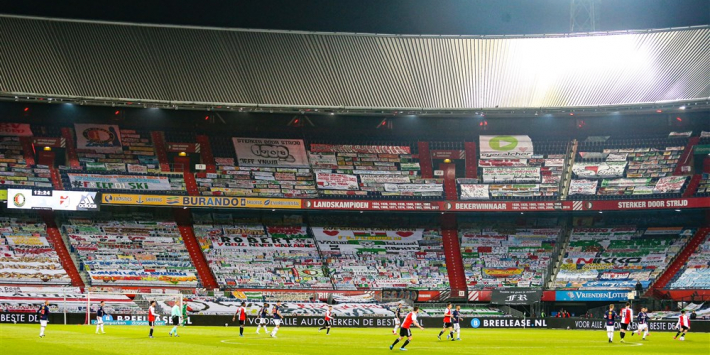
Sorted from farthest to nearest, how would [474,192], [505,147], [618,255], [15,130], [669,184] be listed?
[505,147], [474,192], [618,255], [669,184], [15,130]

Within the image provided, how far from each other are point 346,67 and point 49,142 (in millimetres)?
25211

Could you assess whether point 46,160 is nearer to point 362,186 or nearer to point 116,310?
point 116,310

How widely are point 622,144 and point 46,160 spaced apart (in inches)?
1899

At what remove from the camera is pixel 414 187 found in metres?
61.8

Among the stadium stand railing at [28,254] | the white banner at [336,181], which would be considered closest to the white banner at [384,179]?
the white banner at [336,181]

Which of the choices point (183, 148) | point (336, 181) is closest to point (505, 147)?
point (336, 181)

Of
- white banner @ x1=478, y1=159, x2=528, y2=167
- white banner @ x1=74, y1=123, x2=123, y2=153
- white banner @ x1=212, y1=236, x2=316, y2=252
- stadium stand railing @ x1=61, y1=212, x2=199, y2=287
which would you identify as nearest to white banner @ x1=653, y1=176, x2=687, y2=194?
white banner @ x1=478, y1=159, x2=528, y2=167

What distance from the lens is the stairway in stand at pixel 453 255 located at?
59156mm

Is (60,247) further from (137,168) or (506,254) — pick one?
(506,254)

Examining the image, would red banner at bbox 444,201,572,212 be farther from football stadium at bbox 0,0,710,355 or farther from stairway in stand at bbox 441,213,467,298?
stairway in stand at bbox 441,213,467,298

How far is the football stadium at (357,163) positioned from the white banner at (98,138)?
188 mm

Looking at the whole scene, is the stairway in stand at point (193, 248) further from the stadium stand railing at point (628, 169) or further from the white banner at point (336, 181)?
the stadium stand railing at point (628, 169)

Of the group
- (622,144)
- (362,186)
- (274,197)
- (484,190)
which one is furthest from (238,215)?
(622,144)

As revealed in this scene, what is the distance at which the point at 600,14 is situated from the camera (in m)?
58.1
